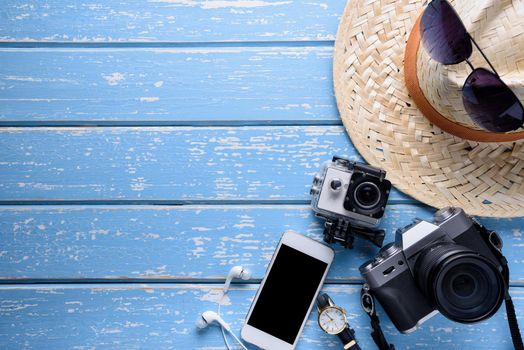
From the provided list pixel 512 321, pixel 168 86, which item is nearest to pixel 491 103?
pixel 512 321

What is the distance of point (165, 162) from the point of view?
85 cm

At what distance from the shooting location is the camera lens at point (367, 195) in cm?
76

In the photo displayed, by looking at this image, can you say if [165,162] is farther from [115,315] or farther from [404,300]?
[404,300]

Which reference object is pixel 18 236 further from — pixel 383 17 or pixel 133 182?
pixel 383 17

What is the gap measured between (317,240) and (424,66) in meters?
0.30

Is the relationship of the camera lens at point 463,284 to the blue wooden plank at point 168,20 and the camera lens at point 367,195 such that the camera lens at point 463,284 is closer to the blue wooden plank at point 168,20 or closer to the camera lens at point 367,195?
the camera lens at point 367,195

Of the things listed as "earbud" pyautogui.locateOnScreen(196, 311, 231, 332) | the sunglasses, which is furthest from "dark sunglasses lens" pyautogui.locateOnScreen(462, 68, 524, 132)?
"earbud" pyautogui.locateOnScreen(196, 311, 231, 332)

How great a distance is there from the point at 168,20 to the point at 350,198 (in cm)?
38

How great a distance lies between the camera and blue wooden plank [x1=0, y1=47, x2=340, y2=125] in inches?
33.3

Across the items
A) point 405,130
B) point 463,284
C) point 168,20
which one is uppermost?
point 168,20

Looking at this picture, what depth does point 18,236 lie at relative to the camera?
855 millimetres

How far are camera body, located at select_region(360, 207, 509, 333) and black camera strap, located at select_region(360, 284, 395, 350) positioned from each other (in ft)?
0.08

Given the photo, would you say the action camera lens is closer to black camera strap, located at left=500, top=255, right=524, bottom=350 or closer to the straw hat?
the straw hat

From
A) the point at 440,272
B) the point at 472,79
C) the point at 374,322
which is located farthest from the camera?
the point at 374,322
